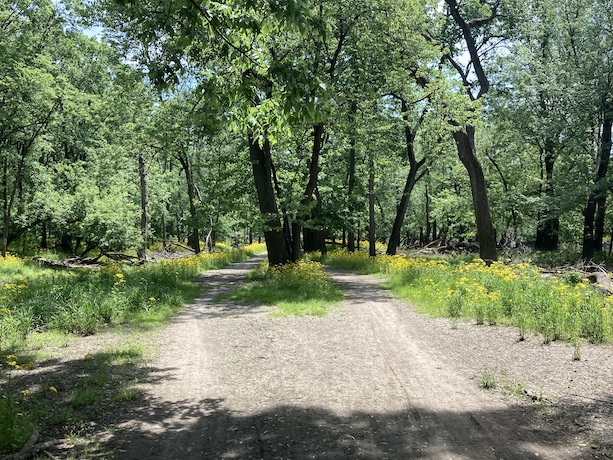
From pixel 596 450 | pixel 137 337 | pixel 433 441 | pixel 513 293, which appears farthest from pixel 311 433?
pixel 513 293

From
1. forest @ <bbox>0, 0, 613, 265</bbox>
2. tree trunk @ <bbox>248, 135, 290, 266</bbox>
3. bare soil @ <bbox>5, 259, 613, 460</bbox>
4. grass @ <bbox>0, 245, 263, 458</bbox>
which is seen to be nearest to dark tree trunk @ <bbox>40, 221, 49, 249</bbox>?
forest @ <bbox>0, 0, 613, 265</bbox>

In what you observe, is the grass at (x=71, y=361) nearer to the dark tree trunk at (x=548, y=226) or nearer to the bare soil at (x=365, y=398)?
the bare soil at (x=365, y=398)

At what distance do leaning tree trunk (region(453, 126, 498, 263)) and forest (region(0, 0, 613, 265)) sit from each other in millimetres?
47

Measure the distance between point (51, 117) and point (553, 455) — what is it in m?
25.4

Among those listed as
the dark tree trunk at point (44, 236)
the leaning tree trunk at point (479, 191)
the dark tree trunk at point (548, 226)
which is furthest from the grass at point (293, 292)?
the dark tree trunk at point (44, 236)

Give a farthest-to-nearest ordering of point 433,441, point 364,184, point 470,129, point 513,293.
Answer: point 364,184
point 470,129
point 513,293
point 433,441

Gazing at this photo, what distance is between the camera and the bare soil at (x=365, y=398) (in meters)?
3.72

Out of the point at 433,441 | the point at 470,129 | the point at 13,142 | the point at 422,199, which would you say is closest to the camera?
the point at 433,441

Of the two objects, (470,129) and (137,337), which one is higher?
(470,129)

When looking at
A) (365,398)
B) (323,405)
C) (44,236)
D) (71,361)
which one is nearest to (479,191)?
(365,398)

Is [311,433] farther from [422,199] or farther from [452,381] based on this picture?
[422,199]

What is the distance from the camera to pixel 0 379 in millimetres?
5227

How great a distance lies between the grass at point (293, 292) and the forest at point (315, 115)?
1593 millimetres

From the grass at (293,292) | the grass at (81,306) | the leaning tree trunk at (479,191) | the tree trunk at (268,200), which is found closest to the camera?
the grass at (81,306)
